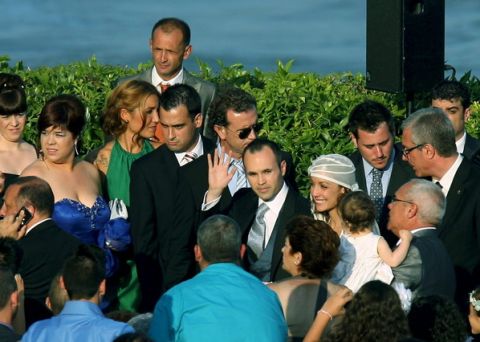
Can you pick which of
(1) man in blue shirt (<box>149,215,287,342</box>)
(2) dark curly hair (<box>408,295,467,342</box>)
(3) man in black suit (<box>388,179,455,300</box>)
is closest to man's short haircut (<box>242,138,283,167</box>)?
(3) man in black suit (<box>388,179,455,300</box>)

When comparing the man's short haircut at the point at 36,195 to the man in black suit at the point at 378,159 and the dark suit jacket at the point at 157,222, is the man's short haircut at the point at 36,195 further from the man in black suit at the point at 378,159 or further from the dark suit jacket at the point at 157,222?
the man in black suit at the point at 378,159

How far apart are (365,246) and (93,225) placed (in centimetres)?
204

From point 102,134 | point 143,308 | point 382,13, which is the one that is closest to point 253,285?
point 143,308

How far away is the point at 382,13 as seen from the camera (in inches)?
471

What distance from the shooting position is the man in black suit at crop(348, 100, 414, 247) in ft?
30.7

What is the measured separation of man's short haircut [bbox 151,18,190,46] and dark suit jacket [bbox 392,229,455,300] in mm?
3394

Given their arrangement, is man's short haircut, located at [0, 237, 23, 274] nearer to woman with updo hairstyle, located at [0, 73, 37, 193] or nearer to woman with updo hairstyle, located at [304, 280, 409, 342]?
woman with updo hairstyle, located at [304, 280, 409, 342]

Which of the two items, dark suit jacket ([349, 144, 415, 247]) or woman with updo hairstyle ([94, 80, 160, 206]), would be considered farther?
woman with updo hairstyle ([94, 80, 160, 206])

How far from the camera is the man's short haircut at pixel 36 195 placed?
7.94 metres

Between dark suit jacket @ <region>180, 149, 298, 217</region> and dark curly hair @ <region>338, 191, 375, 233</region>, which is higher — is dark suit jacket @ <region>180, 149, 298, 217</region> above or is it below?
above

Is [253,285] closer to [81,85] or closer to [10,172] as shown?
[10,172]

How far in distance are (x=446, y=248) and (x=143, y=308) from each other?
7.13ft

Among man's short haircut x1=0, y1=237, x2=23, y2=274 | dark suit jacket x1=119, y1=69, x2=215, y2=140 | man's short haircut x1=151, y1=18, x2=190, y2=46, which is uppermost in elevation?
man's short haircut x1=151, y1=18, x2=190, y2=46

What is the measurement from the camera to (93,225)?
9.05 metres
